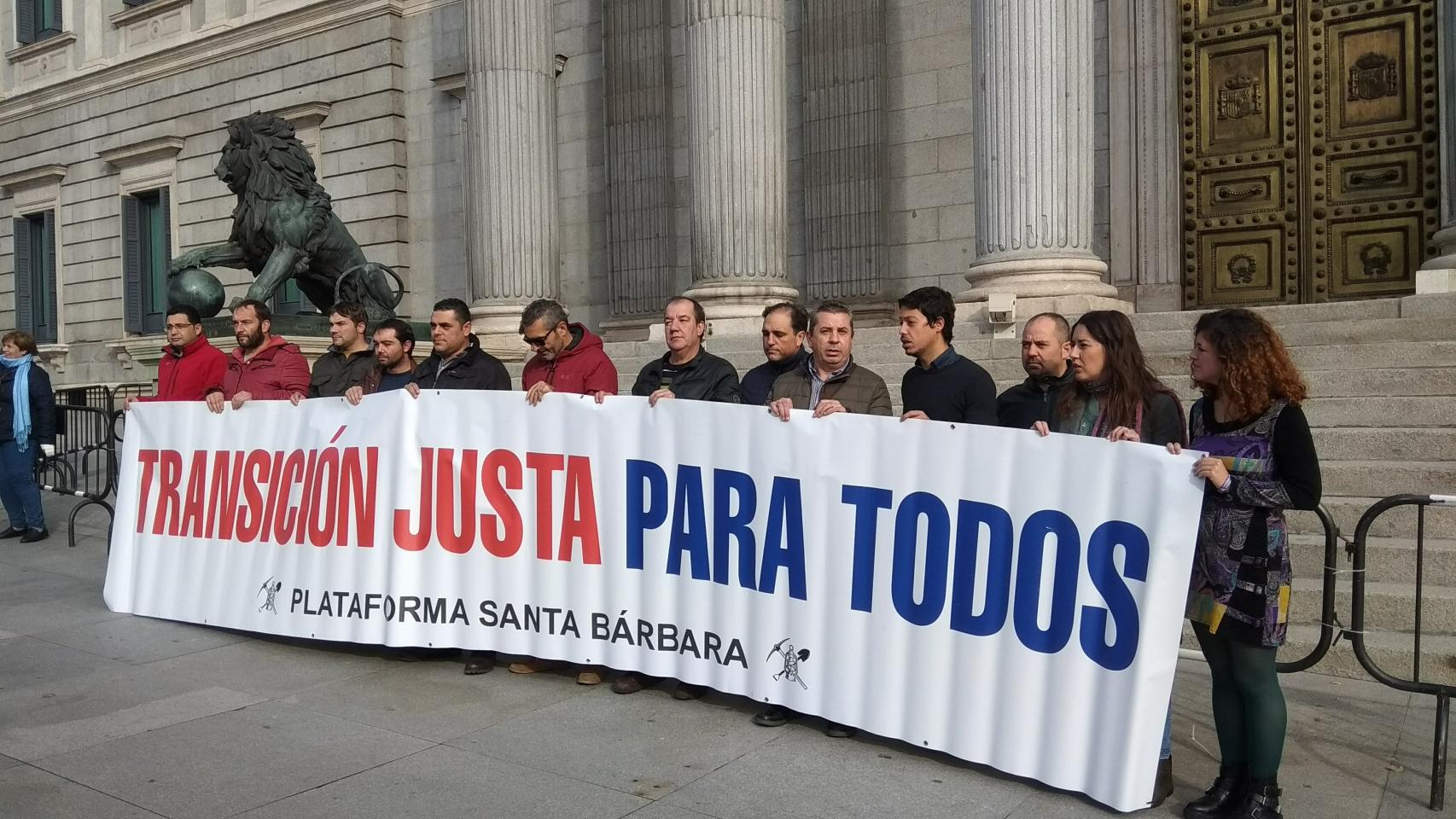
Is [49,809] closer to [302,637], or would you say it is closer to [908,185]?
[302,637]

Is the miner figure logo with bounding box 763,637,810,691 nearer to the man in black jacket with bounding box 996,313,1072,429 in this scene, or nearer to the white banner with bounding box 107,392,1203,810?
the white banner with bounding box 107,392,1203,810

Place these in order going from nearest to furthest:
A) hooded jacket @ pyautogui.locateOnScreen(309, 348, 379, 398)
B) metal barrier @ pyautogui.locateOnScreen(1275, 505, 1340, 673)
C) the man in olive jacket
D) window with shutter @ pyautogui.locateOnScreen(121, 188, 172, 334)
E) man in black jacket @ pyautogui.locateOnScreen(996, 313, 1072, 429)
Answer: metal barrier @ pyautogui.locateOnScreen(1275, 505, 1340, 673), man in black jacket @ pyautogui.locateOnScreen(996, 313, 1072, 429), the man in olive jacket, hooded jacket @ pyautogui.locateOnScreen(309, 348, 379, 398), window with shutter @ pyautogui.locateOnScreen(121, 188, 172, 334)

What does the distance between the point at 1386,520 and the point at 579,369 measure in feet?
14.1

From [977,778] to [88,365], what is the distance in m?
24.9

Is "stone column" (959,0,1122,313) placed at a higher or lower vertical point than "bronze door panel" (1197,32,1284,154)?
lower

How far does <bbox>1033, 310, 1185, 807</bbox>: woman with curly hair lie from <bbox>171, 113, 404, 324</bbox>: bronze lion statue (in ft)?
33.2

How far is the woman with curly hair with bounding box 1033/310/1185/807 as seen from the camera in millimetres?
4215

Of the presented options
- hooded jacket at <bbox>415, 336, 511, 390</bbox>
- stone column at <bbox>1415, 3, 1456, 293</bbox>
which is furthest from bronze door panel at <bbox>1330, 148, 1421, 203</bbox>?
hooded jacket at <bbox>415, 336, 511, 390</bbox>

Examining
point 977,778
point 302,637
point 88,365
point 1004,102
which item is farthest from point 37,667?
point 88,365

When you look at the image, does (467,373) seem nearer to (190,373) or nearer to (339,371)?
(339,371)

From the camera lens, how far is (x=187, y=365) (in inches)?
310

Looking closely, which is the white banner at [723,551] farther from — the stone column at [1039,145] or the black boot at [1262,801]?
the stone column at [1039,145]

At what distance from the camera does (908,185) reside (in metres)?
14.5

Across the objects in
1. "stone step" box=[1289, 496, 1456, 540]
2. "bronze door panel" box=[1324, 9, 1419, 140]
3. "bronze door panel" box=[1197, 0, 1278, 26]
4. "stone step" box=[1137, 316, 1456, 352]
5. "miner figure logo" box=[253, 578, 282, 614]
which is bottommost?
"miner figure logo" box=[253, 578, 282, 614]
